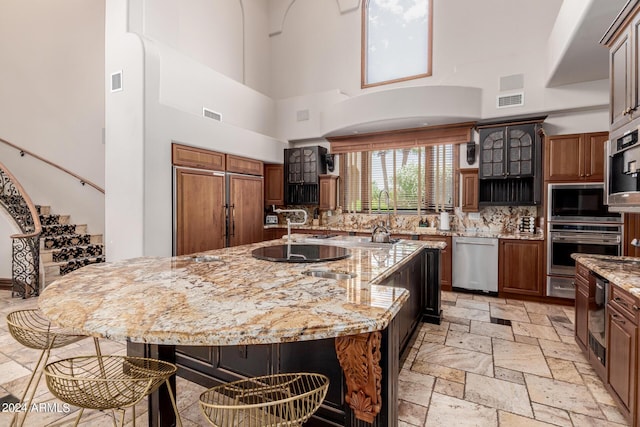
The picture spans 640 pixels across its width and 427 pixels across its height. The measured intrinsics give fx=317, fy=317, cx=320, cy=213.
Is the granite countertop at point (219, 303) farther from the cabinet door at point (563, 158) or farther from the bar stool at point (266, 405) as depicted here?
the cabinet door at point (563, 158)

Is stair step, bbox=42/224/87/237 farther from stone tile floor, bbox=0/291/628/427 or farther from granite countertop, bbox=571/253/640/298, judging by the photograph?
granite countertop, bbox=571/253/640/298

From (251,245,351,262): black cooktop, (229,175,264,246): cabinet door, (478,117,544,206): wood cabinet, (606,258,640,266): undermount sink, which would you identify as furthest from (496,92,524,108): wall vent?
(229,175,264,246): cabinet door

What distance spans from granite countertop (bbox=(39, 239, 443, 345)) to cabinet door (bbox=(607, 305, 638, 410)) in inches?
55.0

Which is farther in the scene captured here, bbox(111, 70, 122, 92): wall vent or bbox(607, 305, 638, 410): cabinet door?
bbox(111, 70, 122, 92): wall vent

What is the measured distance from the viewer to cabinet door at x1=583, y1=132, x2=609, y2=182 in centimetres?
412

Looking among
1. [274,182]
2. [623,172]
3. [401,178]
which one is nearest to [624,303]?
[623,172]

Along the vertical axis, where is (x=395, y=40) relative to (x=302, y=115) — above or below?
above

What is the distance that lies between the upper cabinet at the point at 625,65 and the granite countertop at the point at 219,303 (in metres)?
2.00

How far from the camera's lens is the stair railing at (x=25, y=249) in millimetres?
4727

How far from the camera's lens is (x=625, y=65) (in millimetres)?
2277

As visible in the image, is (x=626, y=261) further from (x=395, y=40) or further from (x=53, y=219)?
(x=53, y=219)

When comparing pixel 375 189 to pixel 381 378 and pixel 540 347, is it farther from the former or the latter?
pixel 381 378

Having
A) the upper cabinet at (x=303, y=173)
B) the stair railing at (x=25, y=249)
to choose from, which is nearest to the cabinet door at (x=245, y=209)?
the upper cabinet at (x=303, y=173)

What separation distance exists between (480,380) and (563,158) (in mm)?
3442
